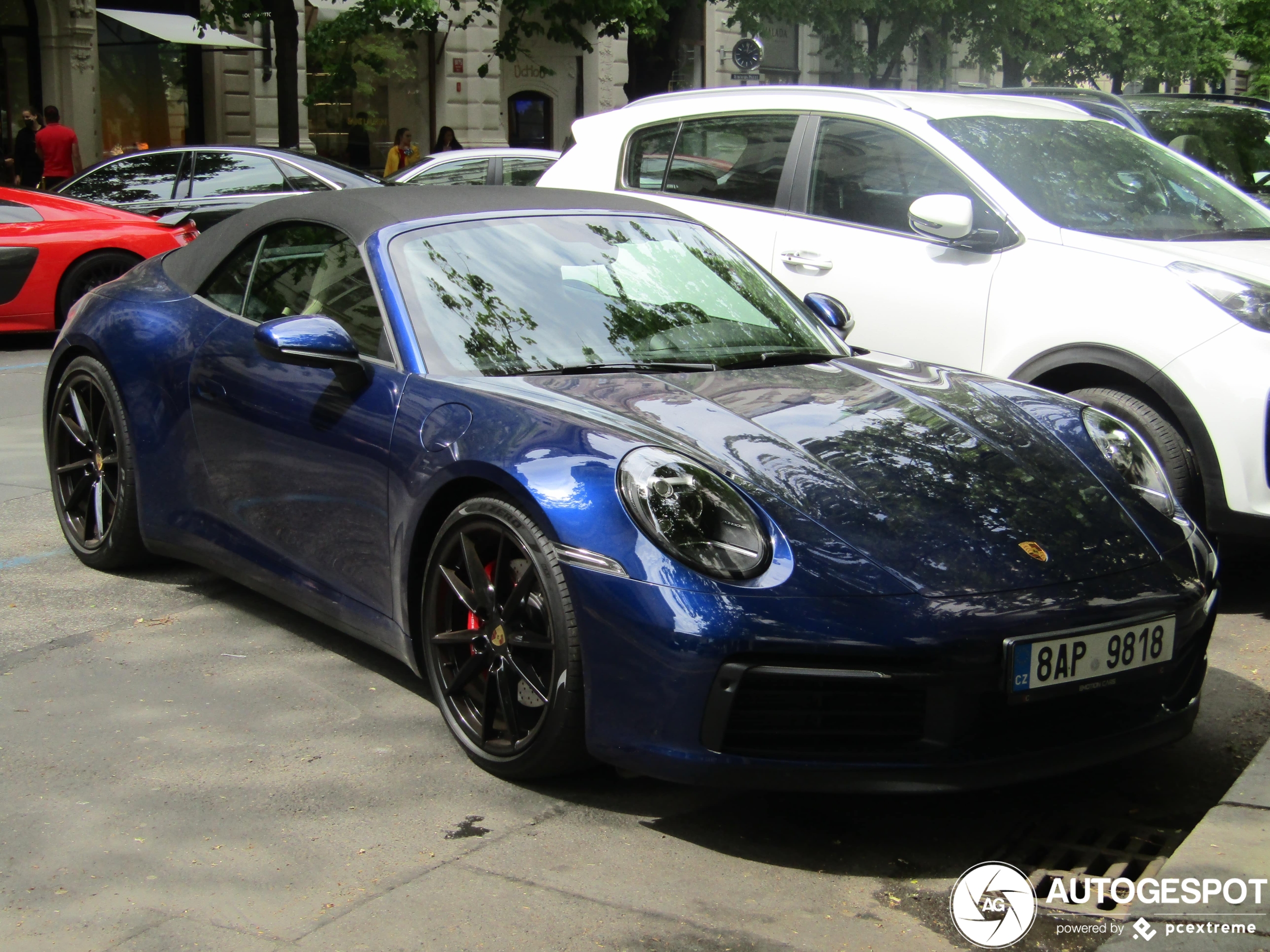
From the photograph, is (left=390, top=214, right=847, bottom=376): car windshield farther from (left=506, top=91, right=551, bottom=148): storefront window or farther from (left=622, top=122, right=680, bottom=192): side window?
(left=506, top=91, right=551, bottom=148): storefront window

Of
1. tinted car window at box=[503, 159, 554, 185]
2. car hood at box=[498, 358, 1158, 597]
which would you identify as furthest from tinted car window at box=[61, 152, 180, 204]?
car hood at box=[498, 358, 1158, 597]

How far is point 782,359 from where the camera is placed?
183 inches

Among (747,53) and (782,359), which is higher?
(747,53)

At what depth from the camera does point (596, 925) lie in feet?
10.3

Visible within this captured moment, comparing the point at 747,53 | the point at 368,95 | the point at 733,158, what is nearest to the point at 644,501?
the point at 733,158

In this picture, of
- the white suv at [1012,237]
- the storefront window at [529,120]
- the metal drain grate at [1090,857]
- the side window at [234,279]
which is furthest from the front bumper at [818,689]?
the storefront window at [529,120]

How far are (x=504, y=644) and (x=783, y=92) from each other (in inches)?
166

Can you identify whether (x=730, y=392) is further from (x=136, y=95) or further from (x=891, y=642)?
(x=136, y=95)

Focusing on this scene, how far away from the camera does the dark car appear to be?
1442 centimetres

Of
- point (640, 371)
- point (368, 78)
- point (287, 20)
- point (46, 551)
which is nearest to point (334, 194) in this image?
point (640, 371)

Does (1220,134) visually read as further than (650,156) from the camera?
Yes

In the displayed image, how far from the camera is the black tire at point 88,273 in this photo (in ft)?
40.5

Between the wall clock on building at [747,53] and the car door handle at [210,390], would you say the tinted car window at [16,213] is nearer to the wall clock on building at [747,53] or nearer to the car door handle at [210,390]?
the car door handle at [210,390]

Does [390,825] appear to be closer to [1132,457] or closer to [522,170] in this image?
[1132,457]
